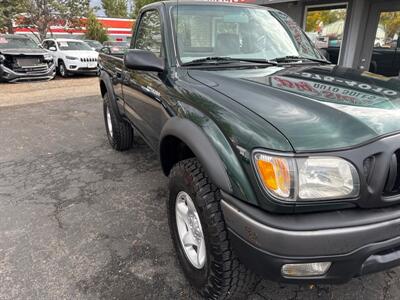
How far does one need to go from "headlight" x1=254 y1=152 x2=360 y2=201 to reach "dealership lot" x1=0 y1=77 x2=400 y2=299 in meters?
0.99

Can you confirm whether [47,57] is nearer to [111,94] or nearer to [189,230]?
[111,94]

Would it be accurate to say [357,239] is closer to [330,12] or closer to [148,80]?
[148,80]

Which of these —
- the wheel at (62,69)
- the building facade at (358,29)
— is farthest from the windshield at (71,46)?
the building facade at (358,29)

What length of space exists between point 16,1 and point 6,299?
18.2 m

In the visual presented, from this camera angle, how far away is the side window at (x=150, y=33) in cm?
276

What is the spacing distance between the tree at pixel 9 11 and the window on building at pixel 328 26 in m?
13.9

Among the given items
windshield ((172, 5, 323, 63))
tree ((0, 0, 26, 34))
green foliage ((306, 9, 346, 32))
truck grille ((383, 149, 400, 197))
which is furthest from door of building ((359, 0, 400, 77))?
tree ((0, 0, 26, 34))

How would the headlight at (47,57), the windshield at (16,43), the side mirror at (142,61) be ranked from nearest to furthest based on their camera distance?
the side mirror at (142,61) < the windshield at (16,43) < the headlight at (47,57)

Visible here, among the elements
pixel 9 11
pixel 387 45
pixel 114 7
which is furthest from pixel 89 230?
pixel 114 7

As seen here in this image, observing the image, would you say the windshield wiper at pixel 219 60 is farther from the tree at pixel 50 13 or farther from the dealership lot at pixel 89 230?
the tree at pixel 50 13

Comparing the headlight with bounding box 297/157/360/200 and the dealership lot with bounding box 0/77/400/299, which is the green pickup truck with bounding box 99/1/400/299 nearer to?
the headlight with bounding box 297/157/360/200

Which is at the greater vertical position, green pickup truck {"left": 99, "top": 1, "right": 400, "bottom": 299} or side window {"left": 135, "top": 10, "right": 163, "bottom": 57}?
side window {"left": 135, "top": 10, "right": 163, "bottom": 57}

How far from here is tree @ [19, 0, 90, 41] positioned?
17.8 meters

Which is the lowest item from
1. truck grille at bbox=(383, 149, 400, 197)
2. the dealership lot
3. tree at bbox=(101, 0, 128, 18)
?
the dealership lot
